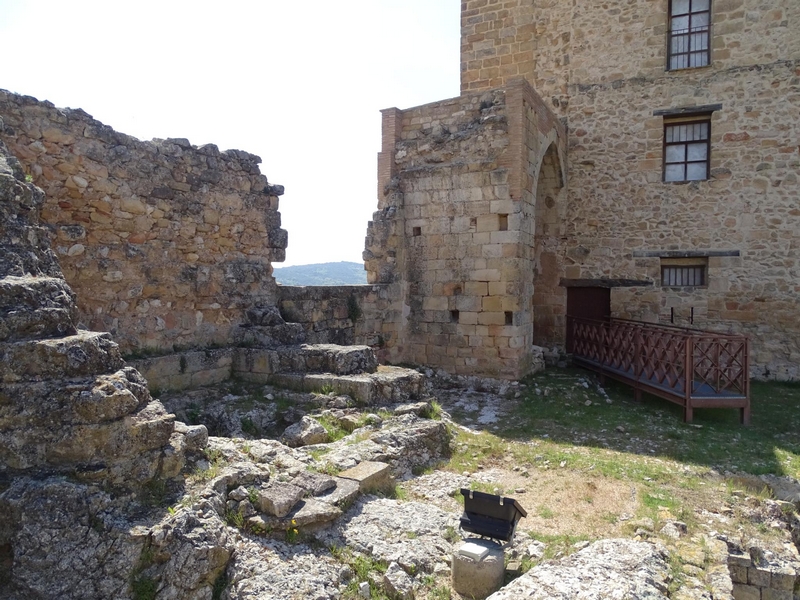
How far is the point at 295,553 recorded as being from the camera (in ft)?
12.7

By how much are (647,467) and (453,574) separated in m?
3.74

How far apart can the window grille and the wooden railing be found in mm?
1508

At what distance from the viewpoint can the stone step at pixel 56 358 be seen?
366cm

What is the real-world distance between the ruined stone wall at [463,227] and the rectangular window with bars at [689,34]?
3.50 metres

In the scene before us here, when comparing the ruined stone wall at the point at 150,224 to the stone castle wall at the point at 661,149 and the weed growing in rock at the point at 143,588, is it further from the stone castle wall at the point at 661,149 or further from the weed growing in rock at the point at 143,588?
the stone castle wall at the point at 661,149

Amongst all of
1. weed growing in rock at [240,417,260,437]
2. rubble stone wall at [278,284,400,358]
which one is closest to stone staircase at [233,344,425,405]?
weed growing in rock at [240,417,260,437]

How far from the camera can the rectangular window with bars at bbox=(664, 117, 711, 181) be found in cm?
1273

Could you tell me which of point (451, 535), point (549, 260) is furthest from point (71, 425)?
point (549, 260)

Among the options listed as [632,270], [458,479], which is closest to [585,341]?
[632,270]

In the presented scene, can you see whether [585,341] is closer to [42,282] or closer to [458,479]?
[458,479]

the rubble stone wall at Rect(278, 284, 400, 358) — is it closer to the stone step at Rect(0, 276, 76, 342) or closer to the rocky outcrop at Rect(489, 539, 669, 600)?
the stone step at Rect(0, 276, 76, 342)

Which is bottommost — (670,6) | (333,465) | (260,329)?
(333,465)

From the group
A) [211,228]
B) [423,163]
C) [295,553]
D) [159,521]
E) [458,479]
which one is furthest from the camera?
[423,163]

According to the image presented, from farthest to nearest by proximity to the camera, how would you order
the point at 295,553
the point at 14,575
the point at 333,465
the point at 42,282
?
the point at 333,465, the point at 42,282, the point at 295,553, the point at 14,575
